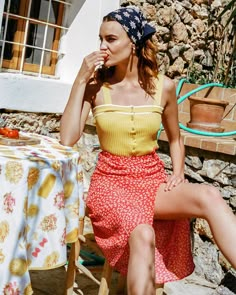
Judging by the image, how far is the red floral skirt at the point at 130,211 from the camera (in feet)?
8.14

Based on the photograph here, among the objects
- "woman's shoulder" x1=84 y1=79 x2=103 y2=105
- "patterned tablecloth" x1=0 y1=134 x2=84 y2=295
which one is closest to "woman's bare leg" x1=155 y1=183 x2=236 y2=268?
"patterned tablecloth" x1=0 y1=134 x2=84 y2=295

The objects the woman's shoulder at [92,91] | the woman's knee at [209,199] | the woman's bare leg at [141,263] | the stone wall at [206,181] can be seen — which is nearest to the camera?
the woman's bare leg at [141,263]

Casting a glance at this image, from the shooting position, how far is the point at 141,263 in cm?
220

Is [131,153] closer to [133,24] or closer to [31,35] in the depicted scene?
[133,24]

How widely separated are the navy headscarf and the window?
1.73 metres

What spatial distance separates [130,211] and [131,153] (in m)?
0.34

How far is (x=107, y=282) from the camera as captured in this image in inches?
103

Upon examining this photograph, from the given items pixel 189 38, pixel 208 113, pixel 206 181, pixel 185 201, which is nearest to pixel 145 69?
pixel 185 201

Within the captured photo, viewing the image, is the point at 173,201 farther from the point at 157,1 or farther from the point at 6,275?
the point at 157,1

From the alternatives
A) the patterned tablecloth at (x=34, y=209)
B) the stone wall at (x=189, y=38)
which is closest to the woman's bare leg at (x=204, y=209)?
the patterned tablecloth at (x=34, y=209)

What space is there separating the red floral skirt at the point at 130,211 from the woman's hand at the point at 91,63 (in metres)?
0.40

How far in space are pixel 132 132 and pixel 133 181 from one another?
24 centimetres

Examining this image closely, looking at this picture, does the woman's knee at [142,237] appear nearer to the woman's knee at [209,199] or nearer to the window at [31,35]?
the woman's knee at [209,199]

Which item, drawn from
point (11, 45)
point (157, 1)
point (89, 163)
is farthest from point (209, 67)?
point (11, 45)
